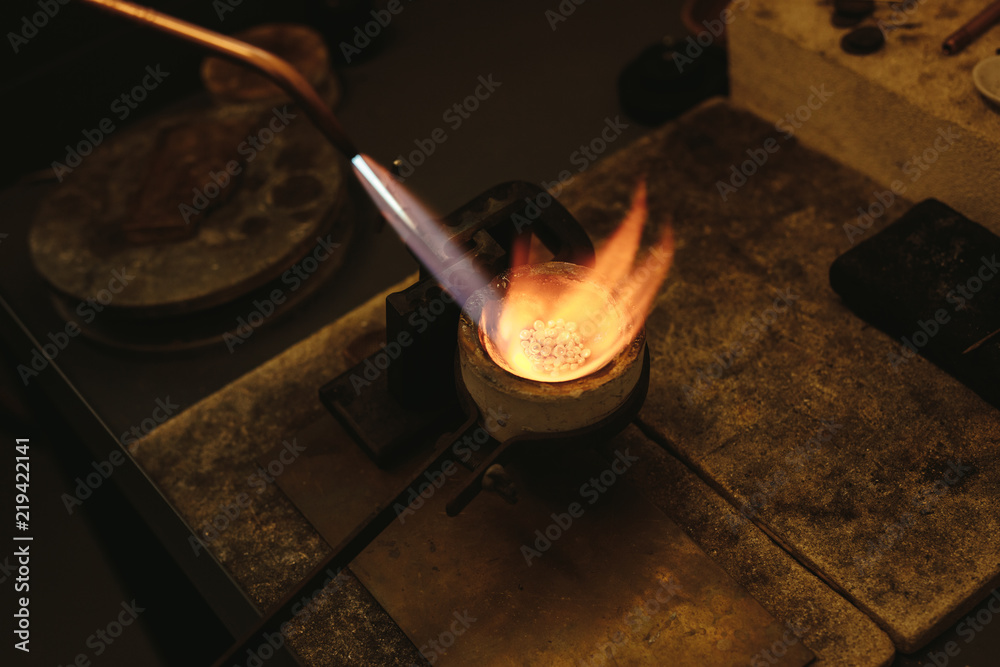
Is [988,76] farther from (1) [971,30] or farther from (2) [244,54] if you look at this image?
(2) [244,54]

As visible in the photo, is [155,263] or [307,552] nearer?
[307,552]

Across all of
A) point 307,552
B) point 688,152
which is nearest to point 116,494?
point 307,552

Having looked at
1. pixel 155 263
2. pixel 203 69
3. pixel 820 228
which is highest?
pixel 203 69

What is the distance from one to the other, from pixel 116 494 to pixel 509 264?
3.19ft

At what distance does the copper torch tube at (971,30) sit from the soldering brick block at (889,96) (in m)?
0.03

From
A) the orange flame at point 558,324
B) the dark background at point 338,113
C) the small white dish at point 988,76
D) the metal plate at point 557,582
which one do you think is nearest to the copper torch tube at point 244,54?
the orange flame at point 558,324

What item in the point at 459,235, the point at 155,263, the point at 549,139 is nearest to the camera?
the point at 459,235

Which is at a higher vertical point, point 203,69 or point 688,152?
point 203,69

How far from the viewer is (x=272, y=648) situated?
1.34m

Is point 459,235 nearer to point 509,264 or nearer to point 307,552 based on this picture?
point 509,264

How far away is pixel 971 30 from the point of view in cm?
175

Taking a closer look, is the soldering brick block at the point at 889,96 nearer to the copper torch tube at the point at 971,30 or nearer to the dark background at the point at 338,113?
the copper torch tube at the point at 971,30

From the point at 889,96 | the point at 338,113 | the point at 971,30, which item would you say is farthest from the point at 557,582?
the point at 338,113

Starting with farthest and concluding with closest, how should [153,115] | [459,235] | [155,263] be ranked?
[153,115] < [155,263] < [459,235]
